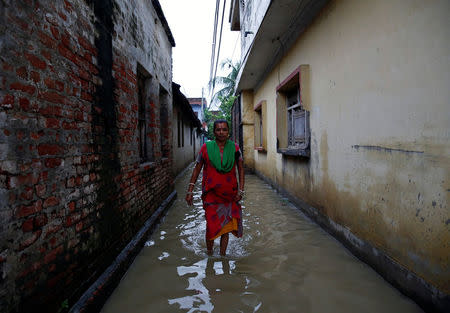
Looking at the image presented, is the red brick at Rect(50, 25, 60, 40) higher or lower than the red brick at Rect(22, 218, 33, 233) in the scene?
higher

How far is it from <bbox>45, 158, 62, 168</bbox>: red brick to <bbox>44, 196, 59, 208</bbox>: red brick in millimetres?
200

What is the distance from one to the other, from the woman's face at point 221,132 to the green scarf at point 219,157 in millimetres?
75

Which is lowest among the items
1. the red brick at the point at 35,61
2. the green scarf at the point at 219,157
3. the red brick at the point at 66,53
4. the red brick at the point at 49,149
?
the green scarf at the point at 219,157

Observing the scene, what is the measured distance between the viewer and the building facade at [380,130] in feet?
6.16

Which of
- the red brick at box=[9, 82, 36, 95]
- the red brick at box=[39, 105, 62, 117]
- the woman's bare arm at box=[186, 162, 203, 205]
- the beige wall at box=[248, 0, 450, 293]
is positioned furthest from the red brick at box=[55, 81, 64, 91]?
the beige wall at box=[248, 0, 450, 293]

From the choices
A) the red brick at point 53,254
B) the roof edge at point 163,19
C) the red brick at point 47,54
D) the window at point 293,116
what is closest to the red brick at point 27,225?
the red brick at point 53,254

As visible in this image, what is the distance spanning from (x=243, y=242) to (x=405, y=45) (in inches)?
101

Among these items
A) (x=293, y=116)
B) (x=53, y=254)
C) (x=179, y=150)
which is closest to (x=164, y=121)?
(x=293, y=116)

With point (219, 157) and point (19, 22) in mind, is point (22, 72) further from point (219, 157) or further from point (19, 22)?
point (219, 157)

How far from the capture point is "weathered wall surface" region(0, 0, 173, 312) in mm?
1415

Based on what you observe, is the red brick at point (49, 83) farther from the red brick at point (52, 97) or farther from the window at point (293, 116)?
the window at point (293, 116)

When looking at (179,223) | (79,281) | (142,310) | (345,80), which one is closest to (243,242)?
(179,223)

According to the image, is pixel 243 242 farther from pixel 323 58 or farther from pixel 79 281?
pixel 323 58

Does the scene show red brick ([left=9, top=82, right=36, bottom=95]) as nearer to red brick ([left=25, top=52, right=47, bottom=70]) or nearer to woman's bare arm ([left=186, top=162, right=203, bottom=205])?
red brick ([left=25, top=52, right=47, bottom=70])
